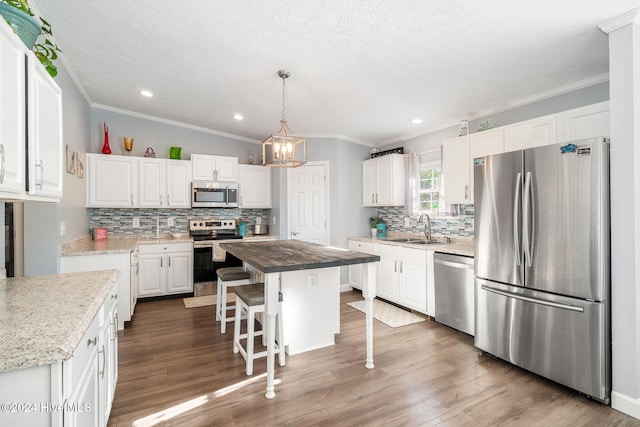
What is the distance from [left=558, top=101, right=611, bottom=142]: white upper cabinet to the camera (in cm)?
240

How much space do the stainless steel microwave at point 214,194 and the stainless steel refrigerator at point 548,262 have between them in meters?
3.64

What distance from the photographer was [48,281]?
65.4 inches

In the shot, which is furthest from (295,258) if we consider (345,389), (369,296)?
(345,389)

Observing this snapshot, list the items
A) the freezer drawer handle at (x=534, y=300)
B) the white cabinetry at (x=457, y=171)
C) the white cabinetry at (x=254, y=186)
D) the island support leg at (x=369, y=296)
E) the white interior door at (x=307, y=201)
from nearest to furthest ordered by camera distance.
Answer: the freezer drawer handle at (x=534, y=300) → the island support leg at (x=369, y=296) → the white cabinetry at (x=457, y=171) → the white interior door at (x=307, y=201) → the white cabinetry at (x=254, y=186)

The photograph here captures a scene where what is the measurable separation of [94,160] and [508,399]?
512 centimetres

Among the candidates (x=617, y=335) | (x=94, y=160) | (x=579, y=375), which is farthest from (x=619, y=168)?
(x=94, y=160)

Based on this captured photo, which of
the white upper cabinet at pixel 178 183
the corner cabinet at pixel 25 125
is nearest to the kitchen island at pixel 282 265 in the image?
the corner cabinet at pixel 25 125

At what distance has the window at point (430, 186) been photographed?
14.2 ft

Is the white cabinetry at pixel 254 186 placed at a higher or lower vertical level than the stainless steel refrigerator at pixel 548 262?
higher

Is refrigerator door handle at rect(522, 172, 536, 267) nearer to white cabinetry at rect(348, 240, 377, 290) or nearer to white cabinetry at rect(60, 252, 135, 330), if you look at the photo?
white cabinetry at rect(348, 240, 377, 290)

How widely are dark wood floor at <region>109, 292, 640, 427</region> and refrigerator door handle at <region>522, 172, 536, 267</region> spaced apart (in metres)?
0.96

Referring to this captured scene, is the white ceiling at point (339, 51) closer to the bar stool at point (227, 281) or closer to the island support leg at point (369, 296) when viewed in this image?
the island support leg at point (369, 296)

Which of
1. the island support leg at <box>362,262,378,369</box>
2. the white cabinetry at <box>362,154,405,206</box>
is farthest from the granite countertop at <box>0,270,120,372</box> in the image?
the white cabinetry at <box>362,154,405,206</box>

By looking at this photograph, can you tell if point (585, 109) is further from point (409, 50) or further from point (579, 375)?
point (579, 375)
